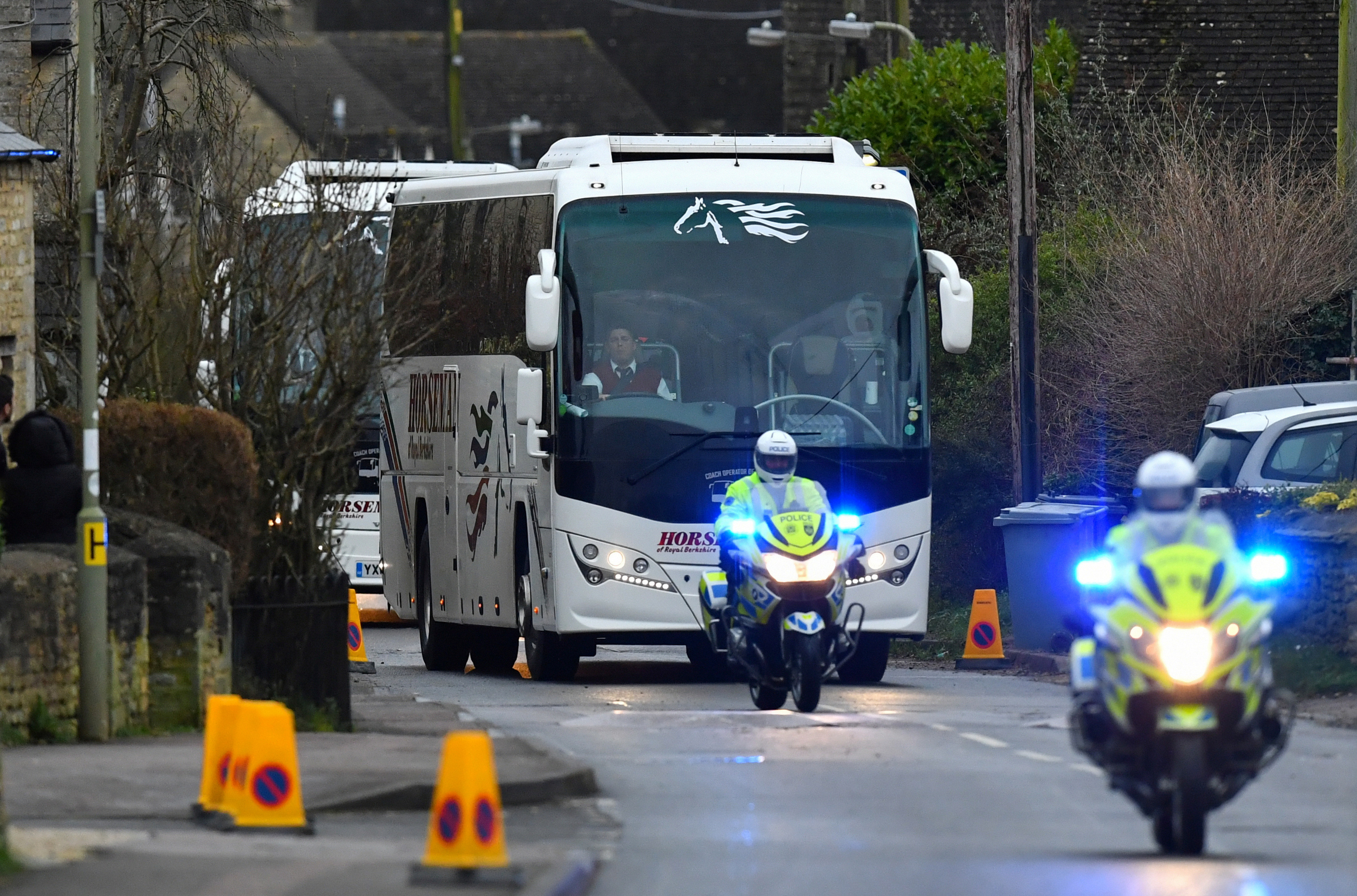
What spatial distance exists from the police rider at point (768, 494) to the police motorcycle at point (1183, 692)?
231 inches

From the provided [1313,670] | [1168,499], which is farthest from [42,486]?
[1313,670]

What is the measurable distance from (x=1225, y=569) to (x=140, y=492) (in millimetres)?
7383

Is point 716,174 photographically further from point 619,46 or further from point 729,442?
point 619,46

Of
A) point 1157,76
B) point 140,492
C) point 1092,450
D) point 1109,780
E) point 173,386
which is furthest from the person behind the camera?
point 1157,76

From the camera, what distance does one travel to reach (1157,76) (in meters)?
38.2

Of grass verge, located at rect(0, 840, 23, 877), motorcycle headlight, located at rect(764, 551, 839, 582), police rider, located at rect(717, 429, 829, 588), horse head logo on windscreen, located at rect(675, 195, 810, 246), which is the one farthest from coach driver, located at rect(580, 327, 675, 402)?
grass verge, located at rect(0, 840, 23, 877)

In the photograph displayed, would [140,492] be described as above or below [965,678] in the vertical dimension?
above

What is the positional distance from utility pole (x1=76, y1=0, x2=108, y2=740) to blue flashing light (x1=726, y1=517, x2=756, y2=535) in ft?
12.6

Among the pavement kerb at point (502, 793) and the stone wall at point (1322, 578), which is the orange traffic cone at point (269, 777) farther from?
the stone wall at point (1322, 578)

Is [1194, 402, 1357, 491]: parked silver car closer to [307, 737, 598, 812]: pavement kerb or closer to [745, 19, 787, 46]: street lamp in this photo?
[307, 737, 598, 812]: pavement kerb

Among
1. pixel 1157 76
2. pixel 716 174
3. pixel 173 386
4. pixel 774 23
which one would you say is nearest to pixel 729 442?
pixel 716 174

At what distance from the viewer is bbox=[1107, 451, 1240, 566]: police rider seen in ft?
34.4

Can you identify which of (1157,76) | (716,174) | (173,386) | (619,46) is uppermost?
(619,46)

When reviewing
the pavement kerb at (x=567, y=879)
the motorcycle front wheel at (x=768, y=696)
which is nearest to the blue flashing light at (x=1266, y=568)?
the pavement kerb at (x=567, y=879)
